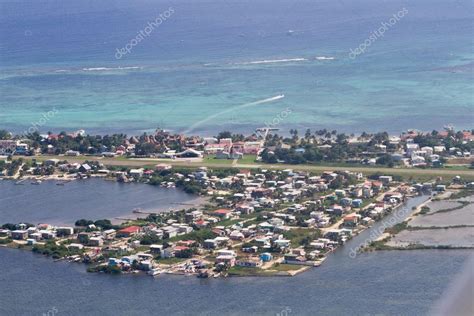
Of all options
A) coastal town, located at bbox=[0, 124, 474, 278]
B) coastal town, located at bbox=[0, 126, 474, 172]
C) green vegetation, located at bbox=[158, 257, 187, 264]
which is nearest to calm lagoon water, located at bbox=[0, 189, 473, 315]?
coastal town, located at bbox=[0, 124, 474, 278]

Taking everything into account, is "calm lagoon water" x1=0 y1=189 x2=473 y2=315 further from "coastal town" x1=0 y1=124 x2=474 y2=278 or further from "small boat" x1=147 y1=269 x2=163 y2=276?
"coastal town" x1=0 y1=124 x2=474 y2=278

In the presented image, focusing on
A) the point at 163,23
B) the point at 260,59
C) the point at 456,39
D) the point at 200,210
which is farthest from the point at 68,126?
the point at 163,23

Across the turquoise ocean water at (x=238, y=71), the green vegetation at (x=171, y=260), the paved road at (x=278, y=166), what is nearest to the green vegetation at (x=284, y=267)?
the green vegetation at (x=171, y=260)

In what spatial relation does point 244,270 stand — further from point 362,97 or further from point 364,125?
point 362,97

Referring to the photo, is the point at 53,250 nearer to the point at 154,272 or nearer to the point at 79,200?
the point at 154,272

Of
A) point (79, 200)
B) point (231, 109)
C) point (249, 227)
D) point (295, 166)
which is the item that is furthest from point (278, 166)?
point (231, 109)

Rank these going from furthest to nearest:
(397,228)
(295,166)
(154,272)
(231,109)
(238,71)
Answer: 1. (238,71)
2. (231,109)
3. (295,166)
4. (397,228)
5. (154,272)
